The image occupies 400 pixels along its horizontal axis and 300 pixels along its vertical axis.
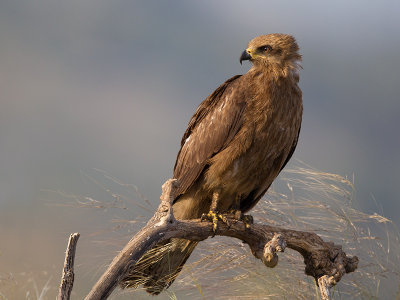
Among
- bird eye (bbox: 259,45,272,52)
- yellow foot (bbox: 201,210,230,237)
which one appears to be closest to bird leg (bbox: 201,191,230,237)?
yellow foot (bbox: 201,210,230,237)

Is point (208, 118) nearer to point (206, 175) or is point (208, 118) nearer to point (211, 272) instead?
point (206, 175)

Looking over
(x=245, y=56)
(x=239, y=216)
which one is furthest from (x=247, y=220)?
(x=245, y=56)

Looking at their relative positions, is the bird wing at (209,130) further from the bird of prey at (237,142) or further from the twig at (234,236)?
the twig at (234,236)

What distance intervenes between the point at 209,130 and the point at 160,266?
1.21 metres

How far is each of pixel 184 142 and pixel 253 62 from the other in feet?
3.04

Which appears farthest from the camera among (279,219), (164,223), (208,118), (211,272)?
(279,219)

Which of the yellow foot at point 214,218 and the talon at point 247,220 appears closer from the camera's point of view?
the yellow foot at point 214,218

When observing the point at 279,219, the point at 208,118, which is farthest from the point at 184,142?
the point at 279,219

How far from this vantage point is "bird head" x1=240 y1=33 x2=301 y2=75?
15.1 ft

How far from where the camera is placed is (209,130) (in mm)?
4613

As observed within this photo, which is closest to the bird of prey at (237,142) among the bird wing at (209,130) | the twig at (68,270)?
the bird wing at (209,130)

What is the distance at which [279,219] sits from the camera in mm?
5551

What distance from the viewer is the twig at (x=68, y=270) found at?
3.52m

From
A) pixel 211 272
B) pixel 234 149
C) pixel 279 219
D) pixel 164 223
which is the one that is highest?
pixel 234 149
